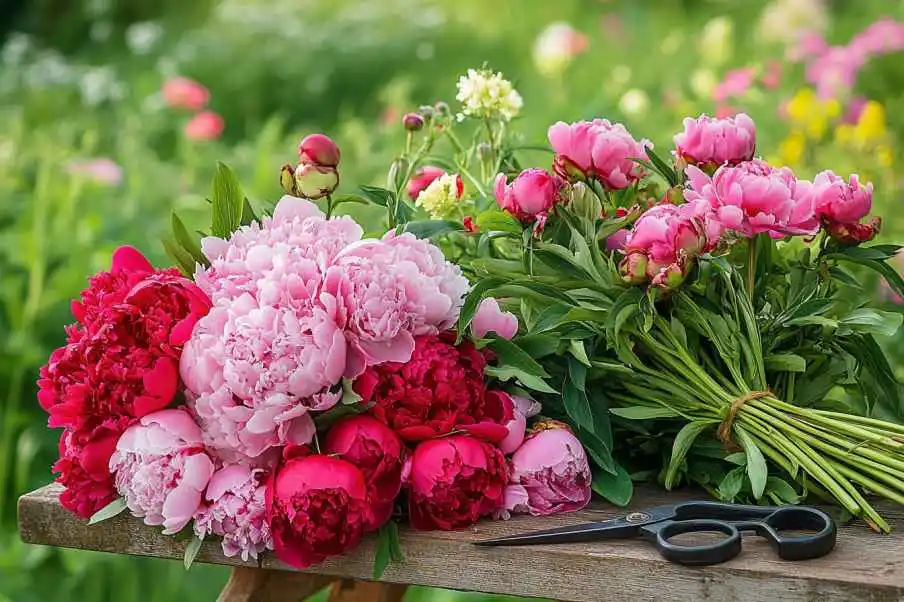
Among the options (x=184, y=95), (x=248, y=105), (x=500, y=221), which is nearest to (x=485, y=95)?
(x=500, y=221)

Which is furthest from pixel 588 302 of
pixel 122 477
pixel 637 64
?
pixel 637 64

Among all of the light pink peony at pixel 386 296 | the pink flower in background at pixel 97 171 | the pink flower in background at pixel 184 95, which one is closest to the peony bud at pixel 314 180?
the light pink peony at pixel 386 296

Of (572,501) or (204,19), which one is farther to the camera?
(204,19)

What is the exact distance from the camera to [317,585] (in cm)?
126

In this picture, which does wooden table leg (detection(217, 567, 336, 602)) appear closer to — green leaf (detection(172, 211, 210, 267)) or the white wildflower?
green leaf (detection(172, 211, 210, 267))

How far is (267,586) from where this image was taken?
3.72ft

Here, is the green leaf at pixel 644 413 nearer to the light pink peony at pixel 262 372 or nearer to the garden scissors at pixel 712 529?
the garden scissors at pixel 712 529

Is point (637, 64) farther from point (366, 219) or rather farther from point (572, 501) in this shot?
point (572, 501)

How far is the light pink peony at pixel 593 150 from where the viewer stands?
3.24 feet

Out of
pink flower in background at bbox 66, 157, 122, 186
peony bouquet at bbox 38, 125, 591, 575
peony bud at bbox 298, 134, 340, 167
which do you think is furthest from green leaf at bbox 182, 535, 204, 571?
pink flower in background at bbox 66, 157, 122, 186

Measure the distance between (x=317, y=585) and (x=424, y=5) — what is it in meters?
5.72

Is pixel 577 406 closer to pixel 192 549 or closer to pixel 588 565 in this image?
pixel 588 565

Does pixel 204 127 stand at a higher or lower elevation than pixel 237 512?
higher

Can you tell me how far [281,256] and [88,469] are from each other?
8.6 inches
